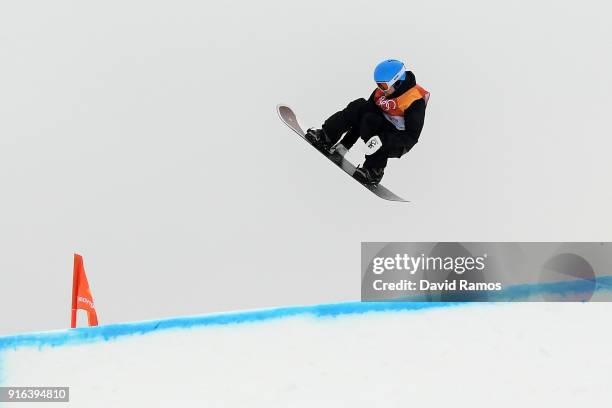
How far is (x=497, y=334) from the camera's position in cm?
412

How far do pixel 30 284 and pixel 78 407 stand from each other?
3.02m

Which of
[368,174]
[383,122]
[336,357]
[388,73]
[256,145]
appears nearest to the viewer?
[336,357]

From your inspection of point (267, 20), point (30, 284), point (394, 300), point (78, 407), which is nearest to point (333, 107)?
point (267, 20)

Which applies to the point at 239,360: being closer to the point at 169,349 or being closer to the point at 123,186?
the point at 169,349

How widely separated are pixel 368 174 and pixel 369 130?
14.6 inches

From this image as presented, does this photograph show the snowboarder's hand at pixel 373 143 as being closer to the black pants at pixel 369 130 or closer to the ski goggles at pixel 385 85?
Result: the black pants at pixel 369 130

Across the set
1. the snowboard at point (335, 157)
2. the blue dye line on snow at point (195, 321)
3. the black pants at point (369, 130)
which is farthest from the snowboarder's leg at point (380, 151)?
the blue dye line on snow at point (195, 321)

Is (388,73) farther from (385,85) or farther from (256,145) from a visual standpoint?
(256,145)

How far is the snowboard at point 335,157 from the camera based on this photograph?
700 centimetres

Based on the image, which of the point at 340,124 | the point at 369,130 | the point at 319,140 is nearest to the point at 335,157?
the point at 319,140

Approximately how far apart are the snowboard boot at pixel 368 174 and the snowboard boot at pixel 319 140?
10.0 inches

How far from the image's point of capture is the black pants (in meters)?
6.68

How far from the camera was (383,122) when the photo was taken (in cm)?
677

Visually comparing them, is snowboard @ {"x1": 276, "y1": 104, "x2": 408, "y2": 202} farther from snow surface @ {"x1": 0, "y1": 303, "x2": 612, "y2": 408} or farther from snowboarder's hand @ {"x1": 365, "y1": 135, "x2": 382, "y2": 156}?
snow surface @ {"x1": 0, "y1": 303, "x2": 612, "y2": 408}
